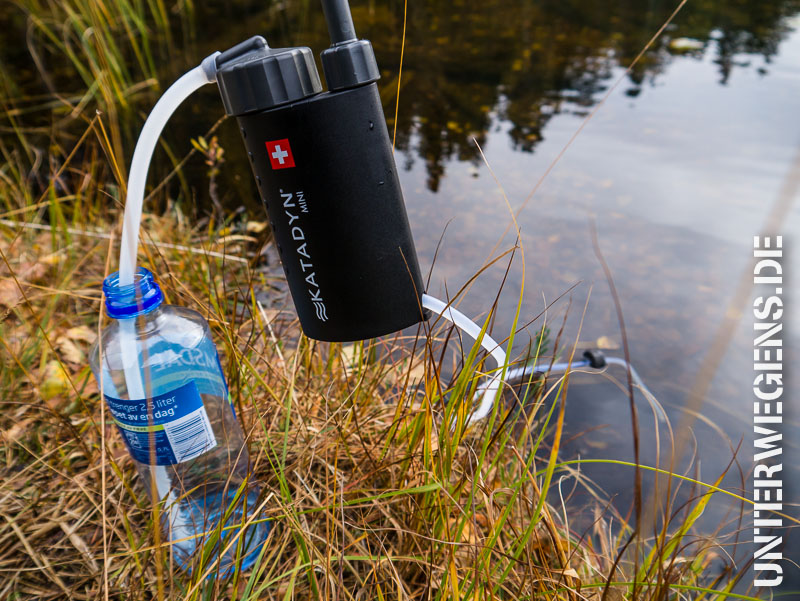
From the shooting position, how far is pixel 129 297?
106 centimetres

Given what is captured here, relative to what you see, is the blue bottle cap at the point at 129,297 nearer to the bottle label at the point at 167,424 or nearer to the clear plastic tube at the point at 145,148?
the clear plastic tube at the point at 145,148

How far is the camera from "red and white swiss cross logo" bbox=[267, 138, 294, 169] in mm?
964

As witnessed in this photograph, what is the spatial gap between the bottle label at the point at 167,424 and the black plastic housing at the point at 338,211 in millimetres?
295

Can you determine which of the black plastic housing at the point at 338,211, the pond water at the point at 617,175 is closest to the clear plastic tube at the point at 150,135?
the black plastic housing at the point at 338,211

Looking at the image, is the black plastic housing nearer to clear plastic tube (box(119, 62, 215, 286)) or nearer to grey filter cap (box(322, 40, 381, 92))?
grey filter cap (box(322, 40, 381, 92))

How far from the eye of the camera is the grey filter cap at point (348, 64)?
929 millimetres

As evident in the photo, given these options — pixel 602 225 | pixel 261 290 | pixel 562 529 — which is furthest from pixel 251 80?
pixel 602 225

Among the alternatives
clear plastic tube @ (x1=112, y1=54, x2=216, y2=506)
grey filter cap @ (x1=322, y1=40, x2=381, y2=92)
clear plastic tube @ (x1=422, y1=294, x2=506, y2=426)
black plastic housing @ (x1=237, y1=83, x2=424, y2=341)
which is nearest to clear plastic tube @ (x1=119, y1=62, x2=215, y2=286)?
clear plastic tube @ (x1=112, y1=54, x2=216, y2=506)

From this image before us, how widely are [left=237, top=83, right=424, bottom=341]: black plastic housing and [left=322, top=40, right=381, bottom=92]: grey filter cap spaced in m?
0.02

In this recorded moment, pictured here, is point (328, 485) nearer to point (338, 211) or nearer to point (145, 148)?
point (338, 211)

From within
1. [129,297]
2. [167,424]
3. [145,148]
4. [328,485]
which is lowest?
[328,485]

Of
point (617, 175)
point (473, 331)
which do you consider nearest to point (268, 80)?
point (473, 331)

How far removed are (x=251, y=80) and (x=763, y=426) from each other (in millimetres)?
1841

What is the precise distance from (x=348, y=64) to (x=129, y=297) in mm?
592
